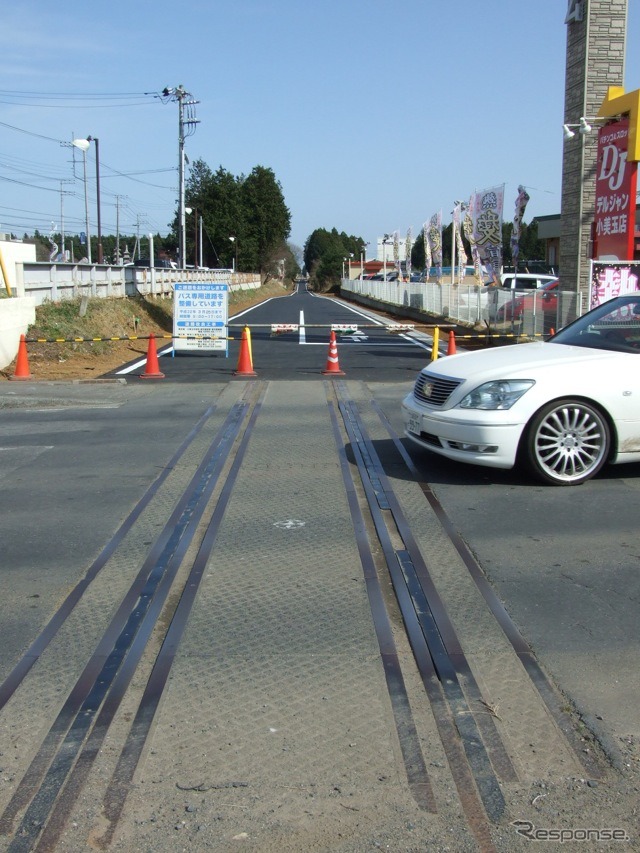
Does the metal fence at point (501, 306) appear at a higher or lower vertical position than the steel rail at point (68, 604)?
higher

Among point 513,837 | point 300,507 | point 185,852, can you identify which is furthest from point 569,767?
point 300,507

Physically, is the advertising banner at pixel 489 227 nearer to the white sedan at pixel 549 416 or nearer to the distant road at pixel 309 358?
the distant road at pixel 309 358

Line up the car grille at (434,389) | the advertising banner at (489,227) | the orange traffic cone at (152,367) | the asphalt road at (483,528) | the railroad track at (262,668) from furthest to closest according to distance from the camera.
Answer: the advertising banner at (489,227) < the orange traffic cone at (152,367) < the car grille at (434,389) < the asphalt road at (483,528) < the railroad track at (262,668)

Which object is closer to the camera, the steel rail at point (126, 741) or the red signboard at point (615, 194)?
the steel rail at point (126, 741)

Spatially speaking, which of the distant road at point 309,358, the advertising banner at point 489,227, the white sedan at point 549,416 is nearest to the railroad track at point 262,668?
the white sedan at point 549,416

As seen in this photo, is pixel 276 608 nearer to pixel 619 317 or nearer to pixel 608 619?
pixel 608 619

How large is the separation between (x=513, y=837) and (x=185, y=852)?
1.10 metres

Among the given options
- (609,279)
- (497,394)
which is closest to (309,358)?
(609,279)

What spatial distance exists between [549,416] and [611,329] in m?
1.54

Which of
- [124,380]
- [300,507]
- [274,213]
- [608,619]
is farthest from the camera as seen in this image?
[274,213]

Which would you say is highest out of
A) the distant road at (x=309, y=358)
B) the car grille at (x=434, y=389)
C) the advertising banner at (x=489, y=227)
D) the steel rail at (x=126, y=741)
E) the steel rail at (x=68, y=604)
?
the advertising banner at (x=489, y=227)

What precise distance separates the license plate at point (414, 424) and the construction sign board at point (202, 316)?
41.2ft

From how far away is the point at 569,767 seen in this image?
344cm

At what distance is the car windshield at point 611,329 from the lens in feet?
27.4
